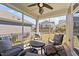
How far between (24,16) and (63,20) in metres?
2.27

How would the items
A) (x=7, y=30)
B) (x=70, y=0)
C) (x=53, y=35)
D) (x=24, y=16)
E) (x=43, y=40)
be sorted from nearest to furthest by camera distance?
(x=70, y=0)
(x=7, y=30)
(x=24, y=16)
(x=43, y=40)
(x=53, y=35)

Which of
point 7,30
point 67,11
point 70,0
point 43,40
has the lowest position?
point 43,40

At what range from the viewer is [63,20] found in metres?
6.68

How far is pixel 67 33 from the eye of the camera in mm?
6840

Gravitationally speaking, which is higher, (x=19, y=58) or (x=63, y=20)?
(x=63, y=20)

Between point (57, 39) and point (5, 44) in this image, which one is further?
point (57, 39)

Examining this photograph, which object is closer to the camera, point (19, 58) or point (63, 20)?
point (19, 58)

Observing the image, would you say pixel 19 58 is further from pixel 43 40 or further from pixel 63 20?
pixel 63 20

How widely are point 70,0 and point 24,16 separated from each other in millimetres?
3480

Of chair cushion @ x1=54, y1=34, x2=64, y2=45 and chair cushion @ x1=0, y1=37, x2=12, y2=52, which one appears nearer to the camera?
chair cushion @ x1=0, y1=37, x2=12, y2=52

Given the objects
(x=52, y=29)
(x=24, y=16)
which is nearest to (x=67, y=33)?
(x=52, y=29)

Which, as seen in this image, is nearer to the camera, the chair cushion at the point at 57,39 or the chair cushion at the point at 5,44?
the chair cushion at the point at 5,44

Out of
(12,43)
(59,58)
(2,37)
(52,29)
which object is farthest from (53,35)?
(59,58)

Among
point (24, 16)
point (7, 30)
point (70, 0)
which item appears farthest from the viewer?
point (24, 16)
